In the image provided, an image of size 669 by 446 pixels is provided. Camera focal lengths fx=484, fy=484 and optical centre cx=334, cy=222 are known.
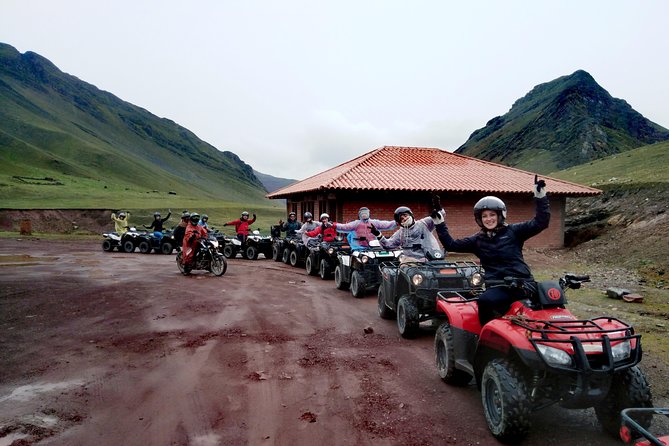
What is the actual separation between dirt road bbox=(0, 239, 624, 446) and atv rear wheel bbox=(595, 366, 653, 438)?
0.58 feet

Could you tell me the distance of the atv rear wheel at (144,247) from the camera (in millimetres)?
23516

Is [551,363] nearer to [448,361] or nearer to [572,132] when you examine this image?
[448,361]

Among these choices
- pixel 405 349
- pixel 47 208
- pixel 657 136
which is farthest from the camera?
pixel 657 136

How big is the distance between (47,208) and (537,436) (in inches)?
1930

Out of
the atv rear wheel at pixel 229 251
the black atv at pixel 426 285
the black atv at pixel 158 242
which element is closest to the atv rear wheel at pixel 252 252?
the atv rear wheel at pixel 229 251

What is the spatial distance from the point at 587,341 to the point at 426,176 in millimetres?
19769

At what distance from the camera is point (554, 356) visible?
3650 mm

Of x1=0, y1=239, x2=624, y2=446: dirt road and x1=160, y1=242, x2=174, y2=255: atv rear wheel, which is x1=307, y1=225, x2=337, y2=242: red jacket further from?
x1=160, y1=242, x2=174, y2=255: atv rear wheel

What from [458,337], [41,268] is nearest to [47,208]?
[41,268]

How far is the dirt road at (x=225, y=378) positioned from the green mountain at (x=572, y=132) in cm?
7678

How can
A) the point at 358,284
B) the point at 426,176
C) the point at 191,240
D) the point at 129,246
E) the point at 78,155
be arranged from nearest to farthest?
the point at 358,284
the point at 191,240
the point at 426,176
the point at 129,246
the point at 78,155

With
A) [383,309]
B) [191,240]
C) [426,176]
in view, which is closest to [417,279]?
[383,309]

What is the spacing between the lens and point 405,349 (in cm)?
689

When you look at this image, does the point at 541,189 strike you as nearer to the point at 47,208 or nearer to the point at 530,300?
the point at 530,300
